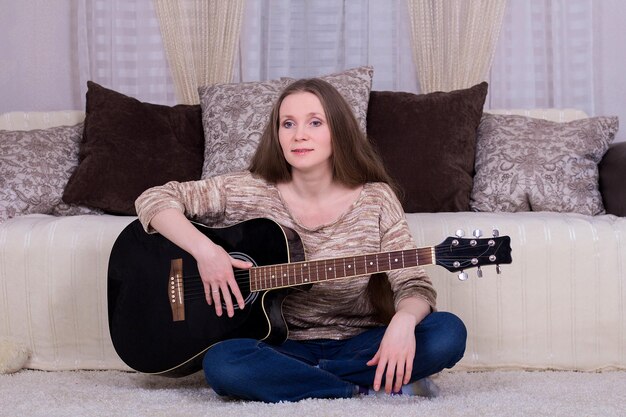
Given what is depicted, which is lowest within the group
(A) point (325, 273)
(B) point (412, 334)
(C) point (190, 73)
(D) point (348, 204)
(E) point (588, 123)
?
(B) point (412, 334)

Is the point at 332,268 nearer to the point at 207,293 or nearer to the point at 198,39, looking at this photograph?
the point at 207,293

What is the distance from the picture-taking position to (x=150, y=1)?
151 inches

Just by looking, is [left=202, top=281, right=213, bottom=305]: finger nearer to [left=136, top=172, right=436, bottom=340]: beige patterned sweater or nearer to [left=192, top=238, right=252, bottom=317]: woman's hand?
[left=192, top=238, right=252, bottom=317]: woman's hand

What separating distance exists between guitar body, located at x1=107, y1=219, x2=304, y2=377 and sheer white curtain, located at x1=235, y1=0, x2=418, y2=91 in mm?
1907

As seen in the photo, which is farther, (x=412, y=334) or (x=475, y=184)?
(x=475, y=184)

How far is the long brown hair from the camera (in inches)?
80.2

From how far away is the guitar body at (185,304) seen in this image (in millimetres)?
1892

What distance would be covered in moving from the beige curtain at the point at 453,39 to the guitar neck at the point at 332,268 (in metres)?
2.00

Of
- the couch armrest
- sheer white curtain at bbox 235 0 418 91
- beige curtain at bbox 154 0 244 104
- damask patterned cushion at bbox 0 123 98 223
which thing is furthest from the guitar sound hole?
sheer white curtain at bbox 235 0 418 91

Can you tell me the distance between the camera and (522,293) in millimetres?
2344

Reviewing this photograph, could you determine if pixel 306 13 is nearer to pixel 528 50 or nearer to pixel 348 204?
pixel 528 50

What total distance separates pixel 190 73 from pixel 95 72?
51cm

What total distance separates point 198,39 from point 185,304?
202 cm

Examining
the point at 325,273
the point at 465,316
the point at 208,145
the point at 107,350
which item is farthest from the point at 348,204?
the point at 208,145
